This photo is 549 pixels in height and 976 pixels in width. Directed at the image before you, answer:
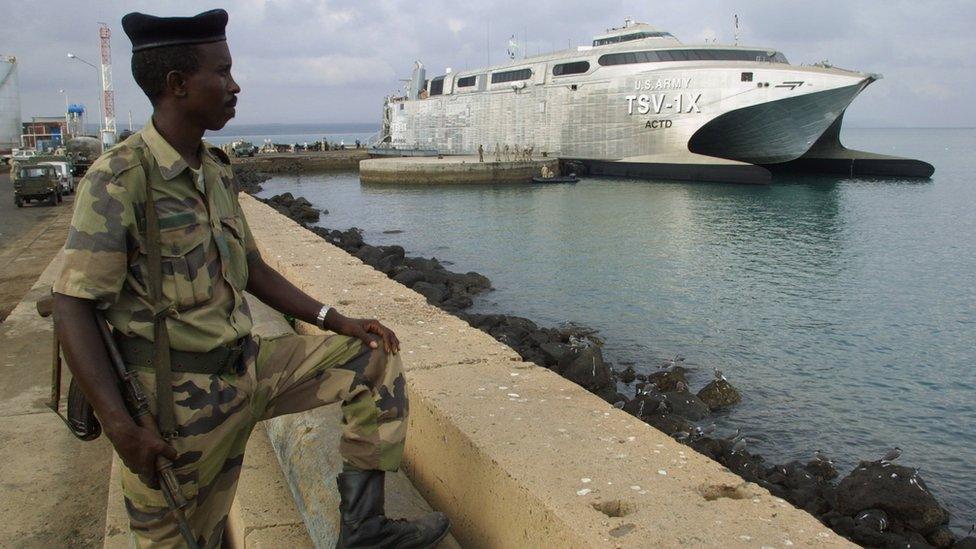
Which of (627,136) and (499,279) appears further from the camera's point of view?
(627,136)

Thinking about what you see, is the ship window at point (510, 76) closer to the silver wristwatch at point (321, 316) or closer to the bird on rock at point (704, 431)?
the bird on rock at point (704, 431)

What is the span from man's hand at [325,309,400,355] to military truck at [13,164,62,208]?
26.4 m

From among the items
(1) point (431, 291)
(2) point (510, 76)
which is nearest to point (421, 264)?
(1) point (431, 291)

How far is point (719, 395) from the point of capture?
350 inches

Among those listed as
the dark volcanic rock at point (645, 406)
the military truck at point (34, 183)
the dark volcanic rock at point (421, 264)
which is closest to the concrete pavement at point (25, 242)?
the military truck at point (34, 183)

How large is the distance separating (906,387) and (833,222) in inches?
716

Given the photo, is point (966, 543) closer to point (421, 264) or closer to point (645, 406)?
point (645, 406)

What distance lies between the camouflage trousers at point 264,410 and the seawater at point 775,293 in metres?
5.95

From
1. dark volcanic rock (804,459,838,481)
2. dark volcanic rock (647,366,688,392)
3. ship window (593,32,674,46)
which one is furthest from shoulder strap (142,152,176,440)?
ship window (593,32,674,46)

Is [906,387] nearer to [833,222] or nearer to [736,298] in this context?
[736,298]

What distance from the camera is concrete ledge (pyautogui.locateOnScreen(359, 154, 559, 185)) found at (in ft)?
136

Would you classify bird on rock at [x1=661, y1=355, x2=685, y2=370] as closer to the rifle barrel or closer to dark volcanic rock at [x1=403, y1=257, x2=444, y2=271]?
dark volcanic rock at [x1=403, y1=257, x2=444, y2=271]

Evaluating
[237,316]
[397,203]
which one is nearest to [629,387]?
[237,316]

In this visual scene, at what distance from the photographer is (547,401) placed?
135 inches
